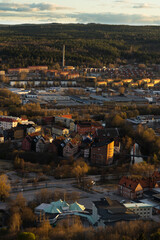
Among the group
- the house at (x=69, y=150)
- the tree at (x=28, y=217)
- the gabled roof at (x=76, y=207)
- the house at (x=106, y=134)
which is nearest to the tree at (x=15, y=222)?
the tree at (x=28, y=217)

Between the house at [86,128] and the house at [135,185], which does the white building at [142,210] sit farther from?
the house at [86,128]

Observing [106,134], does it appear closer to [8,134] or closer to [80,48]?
[8,134]

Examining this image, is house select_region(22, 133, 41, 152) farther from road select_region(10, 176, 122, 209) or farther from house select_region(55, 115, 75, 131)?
road select_region(10, 176, 122, 209)

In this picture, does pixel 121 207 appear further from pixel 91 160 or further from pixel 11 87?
pixel 11 87

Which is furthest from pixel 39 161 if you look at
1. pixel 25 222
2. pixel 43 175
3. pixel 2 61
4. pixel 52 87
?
pixel 2 61

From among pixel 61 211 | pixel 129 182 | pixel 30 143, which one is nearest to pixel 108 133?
pixel 30 143

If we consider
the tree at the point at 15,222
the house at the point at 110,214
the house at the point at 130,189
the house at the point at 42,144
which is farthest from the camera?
the house at the point at 42,144

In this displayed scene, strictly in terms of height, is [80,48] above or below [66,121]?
above

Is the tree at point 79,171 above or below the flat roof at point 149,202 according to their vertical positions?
above
